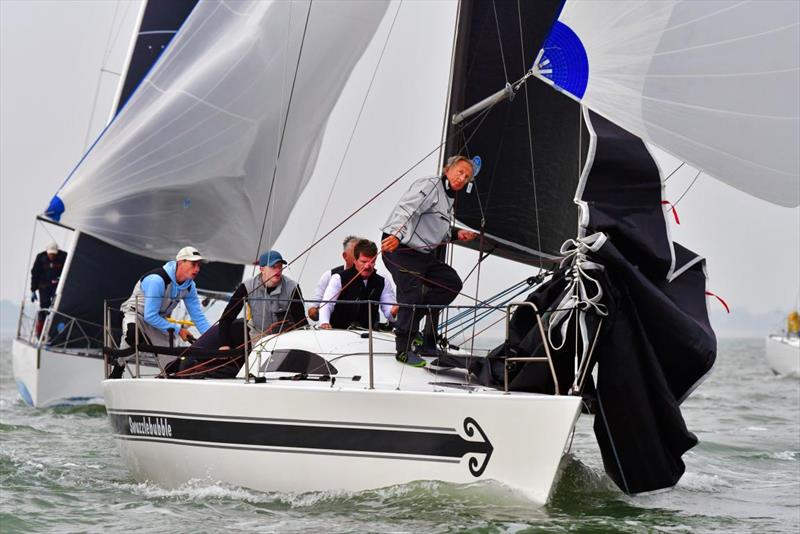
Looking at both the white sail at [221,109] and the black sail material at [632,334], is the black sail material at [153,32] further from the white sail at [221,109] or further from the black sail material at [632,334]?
the black sail material at [632,334]

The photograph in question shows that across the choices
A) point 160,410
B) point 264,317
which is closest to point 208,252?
point 264,317

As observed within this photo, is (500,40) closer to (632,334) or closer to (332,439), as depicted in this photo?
(632,334)

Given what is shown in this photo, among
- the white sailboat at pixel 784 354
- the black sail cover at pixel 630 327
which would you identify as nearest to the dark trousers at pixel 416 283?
the black sail cover at pixel 630 327

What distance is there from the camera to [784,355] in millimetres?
26109

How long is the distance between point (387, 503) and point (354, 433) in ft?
1.36

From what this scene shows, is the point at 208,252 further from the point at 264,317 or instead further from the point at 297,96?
the point at 264,317

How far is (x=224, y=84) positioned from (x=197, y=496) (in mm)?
7000

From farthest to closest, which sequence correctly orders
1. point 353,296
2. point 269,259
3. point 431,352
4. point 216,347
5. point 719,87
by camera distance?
point 353,296
point 269,259
point 216,347
point 431,352
point 719,87

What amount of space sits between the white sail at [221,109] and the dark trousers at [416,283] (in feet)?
17.4

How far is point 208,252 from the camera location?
13.8m

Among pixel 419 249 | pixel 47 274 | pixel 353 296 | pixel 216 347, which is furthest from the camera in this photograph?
pixel 47 274

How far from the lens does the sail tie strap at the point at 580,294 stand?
629cm

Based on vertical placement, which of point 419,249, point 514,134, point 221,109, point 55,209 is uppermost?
point 221,109

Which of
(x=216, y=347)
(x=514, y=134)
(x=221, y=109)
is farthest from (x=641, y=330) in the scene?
(x=221, y=109)
